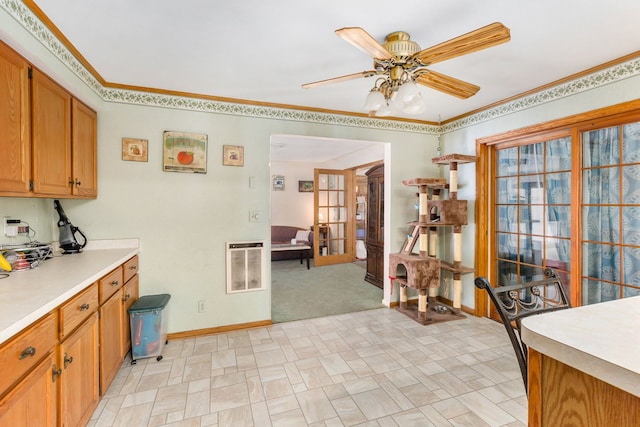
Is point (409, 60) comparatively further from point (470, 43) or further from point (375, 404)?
point (375, 404)

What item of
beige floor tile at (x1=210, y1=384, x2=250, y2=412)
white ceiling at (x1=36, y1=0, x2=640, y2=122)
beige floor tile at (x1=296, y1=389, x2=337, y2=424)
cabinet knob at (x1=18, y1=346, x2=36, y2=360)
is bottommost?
beige floor tile at (x1=296, y1=389, x2=337, y2=424)

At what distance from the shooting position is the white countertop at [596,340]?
604 mm

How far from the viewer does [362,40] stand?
4.40 ft

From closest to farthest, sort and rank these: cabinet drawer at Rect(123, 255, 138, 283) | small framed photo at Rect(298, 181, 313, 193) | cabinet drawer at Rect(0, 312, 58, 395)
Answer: cabinet drawer at Rect(0, 312, 58, 395), cabinet drawer at Rect(123, 255, 138, 283), small framed photo at Rect(298, 181, 313, 193)

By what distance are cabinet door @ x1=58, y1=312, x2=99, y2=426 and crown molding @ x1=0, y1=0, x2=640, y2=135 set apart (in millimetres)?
1699

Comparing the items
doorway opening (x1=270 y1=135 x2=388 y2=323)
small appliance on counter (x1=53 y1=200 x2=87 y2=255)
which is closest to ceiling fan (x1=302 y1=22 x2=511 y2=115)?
doorway opening (x1=270 y1=135 x2=388 y2=323)

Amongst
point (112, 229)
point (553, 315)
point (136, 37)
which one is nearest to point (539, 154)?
point (553, 315)

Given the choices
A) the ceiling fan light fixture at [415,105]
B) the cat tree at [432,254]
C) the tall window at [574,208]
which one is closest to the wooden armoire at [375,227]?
the cat tree at [432,254]

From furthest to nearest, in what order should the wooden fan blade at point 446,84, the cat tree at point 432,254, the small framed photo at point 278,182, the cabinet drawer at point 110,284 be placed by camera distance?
1. the small framed photo at point 278,182
2. the cat tree at point 432,254
3. the cabinet drawer at point 110,284
4. the wooden fan blade at point 446,84

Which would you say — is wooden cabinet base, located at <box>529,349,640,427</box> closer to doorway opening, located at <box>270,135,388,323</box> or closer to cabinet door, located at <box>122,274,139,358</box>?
cabinet door, located at <box>122,274,139,358</box>

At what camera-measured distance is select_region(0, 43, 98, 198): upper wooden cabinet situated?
1.50 meters

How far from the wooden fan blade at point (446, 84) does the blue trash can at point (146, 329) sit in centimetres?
260

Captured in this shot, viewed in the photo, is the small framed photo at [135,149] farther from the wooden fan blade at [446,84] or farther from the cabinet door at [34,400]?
the wooden fan blade at [446,84]

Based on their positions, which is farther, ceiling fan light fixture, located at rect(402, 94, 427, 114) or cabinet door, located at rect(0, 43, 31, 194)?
ceiling fan light fixture, located at rect(402, 94, 427, 114)
